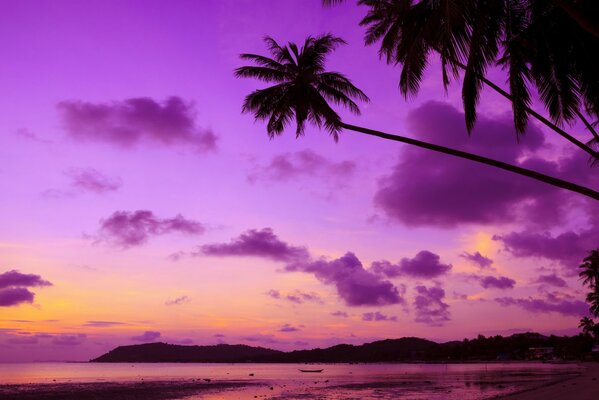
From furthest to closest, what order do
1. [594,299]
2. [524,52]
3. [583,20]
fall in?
[594,299] → [524,52] → [583,20]

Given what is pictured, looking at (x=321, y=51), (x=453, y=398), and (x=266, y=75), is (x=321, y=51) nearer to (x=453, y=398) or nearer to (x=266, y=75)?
(x=266, y=75)

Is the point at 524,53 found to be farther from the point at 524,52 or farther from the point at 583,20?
the point at 583,20

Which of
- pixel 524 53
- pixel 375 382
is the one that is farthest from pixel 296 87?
pixel 375 382

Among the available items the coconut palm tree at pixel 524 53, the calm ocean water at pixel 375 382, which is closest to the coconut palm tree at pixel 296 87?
the coconut palm tree at pixel 524 53

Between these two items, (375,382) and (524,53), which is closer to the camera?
(524,53)

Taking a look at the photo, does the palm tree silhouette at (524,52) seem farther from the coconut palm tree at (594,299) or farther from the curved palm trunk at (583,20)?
the coconut palm tree at (594,299)

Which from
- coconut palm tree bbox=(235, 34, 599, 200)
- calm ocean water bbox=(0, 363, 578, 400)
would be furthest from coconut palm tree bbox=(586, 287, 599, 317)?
coconut palm tree bbox=(235, 34, 599, 200)

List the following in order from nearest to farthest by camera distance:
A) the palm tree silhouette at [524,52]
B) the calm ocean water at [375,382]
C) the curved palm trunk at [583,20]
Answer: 1. the curved palm trunk at [583,20]
2. the palm tree silhouette at [524,52]
3. the calm ocean water at [375,382]

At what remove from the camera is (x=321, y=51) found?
18.4 meters

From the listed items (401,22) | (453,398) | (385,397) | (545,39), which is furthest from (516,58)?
(385,397)

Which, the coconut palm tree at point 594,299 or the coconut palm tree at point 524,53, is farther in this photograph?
the coconut palm tree at point 594,299

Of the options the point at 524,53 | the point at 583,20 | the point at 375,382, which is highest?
the point at 524,53

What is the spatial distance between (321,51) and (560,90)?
9143 millimetres

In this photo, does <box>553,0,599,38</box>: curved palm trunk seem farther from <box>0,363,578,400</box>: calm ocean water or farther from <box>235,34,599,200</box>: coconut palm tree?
<box>0,363,578,400</box>: calm ocean water
